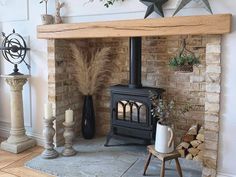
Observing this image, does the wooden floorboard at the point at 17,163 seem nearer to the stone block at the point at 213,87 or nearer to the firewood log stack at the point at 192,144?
the firewood log stack at the point at 192,144

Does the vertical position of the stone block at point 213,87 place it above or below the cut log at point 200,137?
above

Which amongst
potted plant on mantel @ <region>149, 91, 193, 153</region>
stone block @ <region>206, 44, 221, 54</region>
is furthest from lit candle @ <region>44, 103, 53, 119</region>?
stone block @ <region>206, 44, 221, 54</region>

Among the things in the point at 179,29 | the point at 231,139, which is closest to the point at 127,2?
the point at 179,29

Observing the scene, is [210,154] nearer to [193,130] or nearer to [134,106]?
[193,130]

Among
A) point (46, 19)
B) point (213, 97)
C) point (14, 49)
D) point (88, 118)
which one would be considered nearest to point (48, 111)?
point (88, 118)

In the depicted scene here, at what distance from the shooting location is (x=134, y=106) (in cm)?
307

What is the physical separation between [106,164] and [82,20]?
5.07 feet

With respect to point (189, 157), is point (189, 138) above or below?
above

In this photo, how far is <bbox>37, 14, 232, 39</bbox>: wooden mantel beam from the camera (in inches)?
84.4

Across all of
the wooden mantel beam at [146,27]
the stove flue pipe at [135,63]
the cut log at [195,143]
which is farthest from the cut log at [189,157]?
the wooden mantel beam at [146,27]

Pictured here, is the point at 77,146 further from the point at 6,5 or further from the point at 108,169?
the point at 6,5

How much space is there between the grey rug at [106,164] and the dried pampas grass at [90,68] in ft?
2.58

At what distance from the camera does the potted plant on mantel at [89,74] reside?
3.30 metres

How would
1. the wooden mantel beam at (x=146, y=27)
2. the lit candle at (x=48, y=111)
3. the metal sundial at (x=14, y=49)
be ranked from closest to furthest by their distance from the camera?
the wooden mantel beam at (x=146, y=27) < the lit candle at (x=48, y=111) < the metal sundial at (x=14, y=49)
